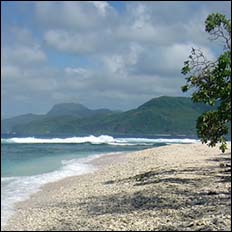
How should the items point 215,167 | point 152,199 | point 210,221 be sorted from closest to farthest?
1. point 210,221
2. point 152,199
3. point 215,167

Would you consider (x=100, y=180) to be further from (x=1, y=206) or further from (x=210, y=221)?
(x=210, y=221)

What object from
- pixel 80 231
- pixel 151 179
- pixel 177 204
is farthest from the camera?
pixel 151 179

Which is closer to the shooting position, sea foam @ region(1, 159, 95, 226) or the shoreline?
the shoreline

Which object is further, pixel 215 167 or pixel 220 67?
pixel 215 167

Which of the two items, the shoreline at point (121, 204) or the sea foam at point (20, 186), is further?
the sea foam at point (20, 186)

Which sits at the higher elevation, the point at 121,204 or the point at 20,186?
the point at 121,204

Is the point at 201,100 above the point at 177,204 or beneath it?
above

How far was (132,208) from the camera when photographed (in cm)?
1616

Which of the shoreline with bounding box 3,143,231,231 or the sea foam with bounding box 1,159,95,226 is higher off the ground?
the shoreline with bounding box 3,143,231,231

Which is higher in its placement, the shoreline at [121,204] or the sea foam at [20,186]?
the shoreline at [121,204]

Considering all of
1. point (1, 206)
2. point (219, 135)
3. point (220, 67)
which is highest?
point (220, 67)

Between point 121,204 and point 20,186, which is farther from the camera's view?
point 20,186

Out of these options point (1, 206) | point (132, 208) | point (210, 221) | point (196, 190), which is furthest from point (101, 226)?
point (1, 206)

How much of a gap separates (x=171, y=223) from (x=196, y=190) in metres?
4.80
